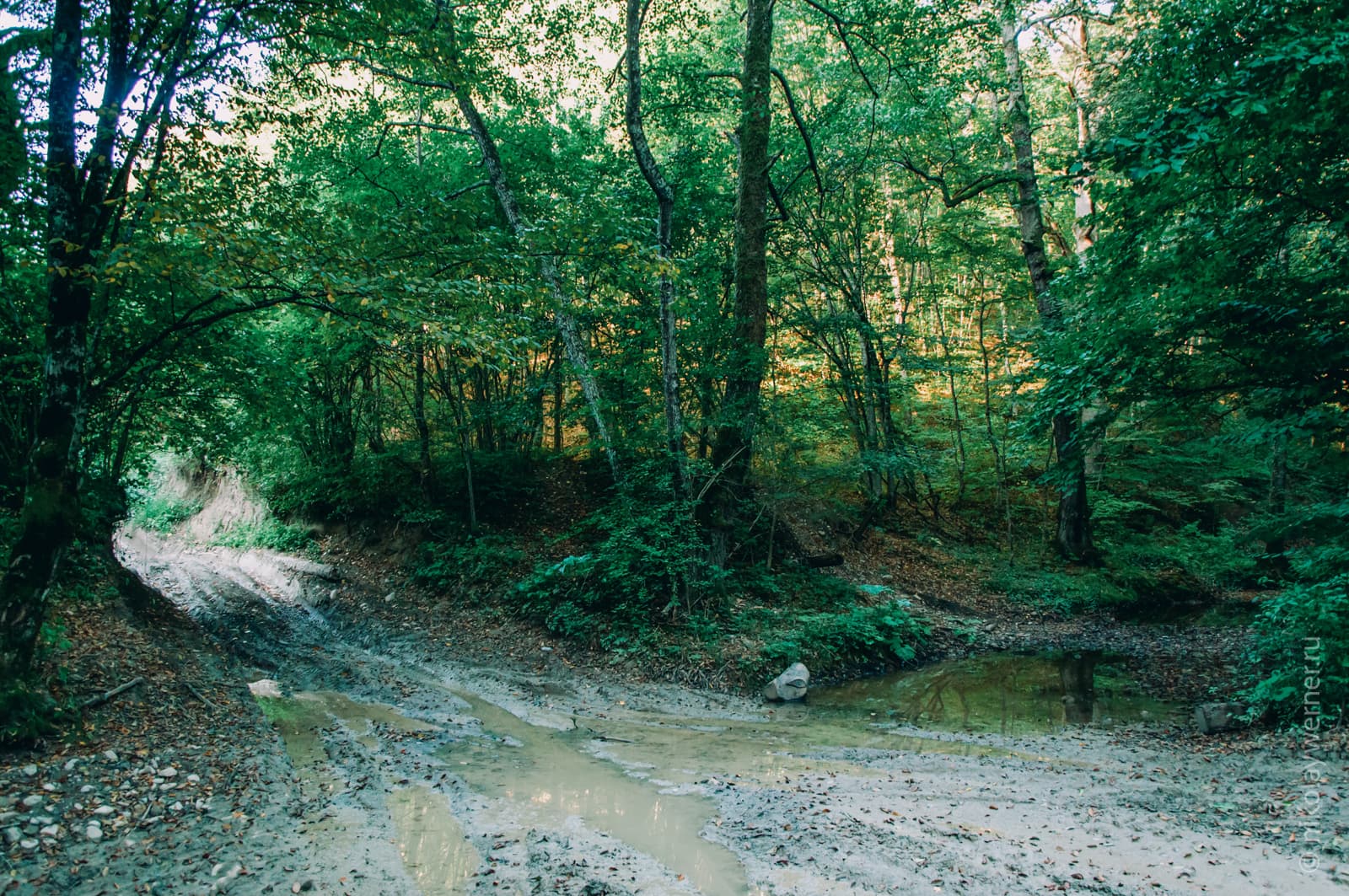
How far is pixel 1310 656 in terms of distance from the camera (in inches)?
231

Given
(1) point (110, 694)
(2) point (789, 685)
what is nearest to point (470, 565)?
(1) point (110, 694)

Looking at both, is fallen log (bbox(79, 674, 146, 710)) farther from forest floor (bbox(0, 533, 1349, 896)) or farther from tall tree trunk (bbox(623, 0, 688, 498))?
tall tree trunk (bbox(623, 0, 688, 498))

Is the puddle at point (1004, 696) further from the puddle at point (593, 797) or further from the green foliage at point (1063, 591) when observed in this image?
the puddle at point (593, 797)

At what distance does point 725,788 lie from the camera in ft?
17.4

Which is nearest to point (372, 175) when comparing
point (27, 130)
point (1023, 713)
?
point (27, 130)

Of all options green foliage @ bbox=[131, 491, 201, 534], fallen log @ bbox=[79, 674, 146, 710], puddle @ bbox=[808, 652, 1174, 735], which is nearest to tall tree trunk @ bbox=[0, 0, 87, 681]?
fallen log @ bbox=[79, 674, 146, 710]

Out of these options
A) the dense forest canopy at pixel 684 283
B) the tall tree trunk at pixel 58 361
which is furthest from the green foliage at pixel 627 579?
the tall tree trunk at pixel 58 361

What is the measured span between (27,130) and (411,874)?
7.15 metres

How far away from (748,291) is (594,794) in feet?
27.8

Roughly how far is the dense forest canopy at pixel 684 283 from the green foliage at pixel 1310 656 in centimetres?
7

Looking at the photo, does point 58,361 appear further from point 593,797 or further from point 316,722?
point 593,797

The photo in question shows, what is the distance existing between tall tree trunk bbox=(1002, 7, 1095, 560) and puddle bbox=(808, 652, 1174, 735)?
476cm

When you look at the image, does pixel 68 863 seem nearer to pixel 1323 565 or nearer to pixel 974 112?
pixel 1323 565

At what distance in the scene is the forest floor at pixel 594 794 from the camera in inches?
153
